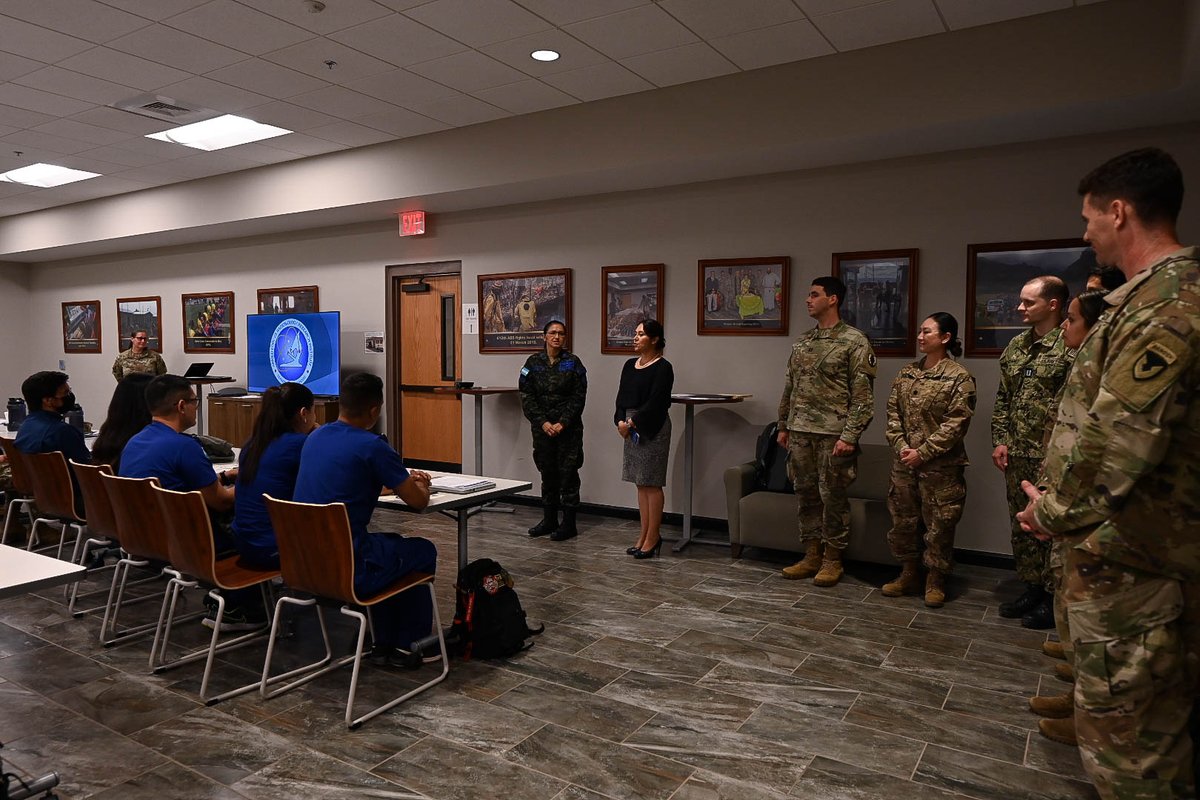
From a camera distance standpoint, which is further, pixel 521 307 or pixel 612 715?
pixel 521 307

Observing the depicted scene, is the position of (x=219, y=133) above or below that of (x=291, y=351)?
above

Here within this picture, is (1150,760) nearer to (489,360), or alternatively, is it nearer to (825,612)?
(825,612)

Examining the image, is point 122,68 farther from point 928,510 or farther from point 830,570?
point 928,510

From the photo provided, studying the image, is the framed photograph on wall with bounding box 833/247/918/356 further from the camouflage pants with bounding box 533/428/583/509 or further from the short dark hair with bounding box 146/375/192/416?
the short dark hair with bounding box 146/375/192/416

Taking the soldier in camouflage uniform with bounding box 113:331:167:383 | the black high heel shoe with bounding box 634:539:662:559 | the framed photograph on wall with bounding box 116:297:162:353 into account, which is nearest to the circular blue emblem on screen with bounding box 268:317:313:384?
the soldier in camouflage uniform with bounding box 113:331:167:383

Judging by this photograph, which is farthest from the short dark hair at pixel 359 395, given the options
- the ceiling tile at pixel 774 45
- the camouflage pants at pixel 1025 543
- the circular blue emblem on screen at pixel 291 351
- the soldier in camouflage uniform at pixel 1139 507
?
the circular blue emblem on screen at pixel 291 351

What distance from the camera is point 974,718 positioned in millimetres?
2914

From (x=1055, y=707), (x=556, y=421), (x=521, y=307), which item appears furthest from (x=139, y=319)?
(x=1055, y=707)

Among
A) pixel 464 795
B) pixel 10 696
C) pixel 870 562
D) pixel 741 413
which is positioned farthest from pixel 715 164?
pixel 10 696

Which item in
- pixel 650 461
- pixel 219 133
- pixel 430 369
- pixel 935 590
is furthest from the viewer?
pixel 430 369

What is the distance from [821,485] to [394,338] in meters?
4.74

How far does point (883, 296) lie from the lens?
526 cm

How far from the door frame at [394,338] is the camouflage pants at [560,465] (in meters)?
1.90

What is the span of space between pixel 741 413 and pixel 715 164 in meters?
1.81
